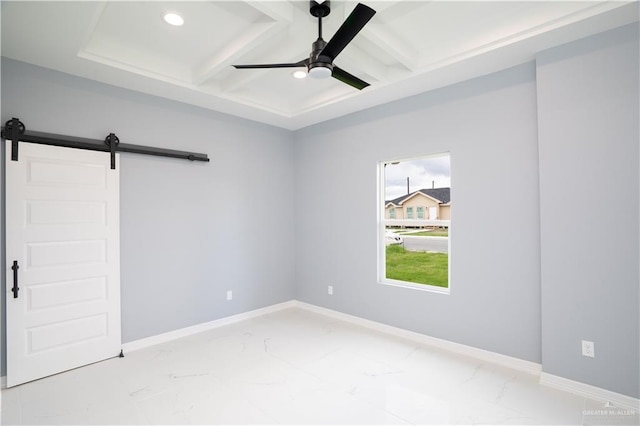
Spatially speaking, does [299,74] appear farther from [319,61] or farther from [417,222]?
[417,222]

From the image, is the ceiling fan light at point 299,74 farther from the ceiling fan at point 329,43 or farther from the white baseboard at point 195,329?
the white baseboard at point 195,329

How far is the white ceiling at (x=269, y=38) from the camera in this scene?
90.6 inches

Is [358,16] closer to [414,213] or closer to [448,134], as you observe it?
[448,134]

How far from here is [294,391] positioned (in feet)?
8.66

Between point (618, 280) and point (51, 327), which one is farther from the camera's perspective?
point (51, 327)

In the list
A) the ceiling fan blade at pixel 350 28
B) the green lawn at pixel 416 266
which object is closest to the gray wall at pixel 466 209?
the green lawn at pixel 416 266

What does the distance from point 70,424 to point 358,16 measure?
3213 millimetres

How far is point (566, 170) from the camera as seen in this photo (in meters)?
2.62

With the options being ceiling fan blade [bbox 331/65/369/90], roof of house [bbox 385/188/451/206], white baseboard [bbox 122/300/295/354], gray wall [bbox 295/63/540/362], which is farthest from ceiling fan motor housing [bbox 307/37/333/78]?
white baseboard [bbox 122/300/295/354]

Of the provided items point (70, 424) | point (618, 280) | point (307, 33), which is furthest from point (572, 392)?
point (70, 424)

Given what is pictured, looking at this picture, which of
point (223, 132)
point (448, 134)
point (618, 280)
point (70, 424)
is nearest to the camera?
point (70, 424)

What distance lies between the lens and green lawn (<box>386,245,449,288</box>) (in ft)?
12.7

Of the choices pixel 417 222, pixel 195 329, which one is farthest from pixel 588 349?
pixel 195 329

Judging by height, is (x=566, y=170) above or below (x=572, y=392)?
above
